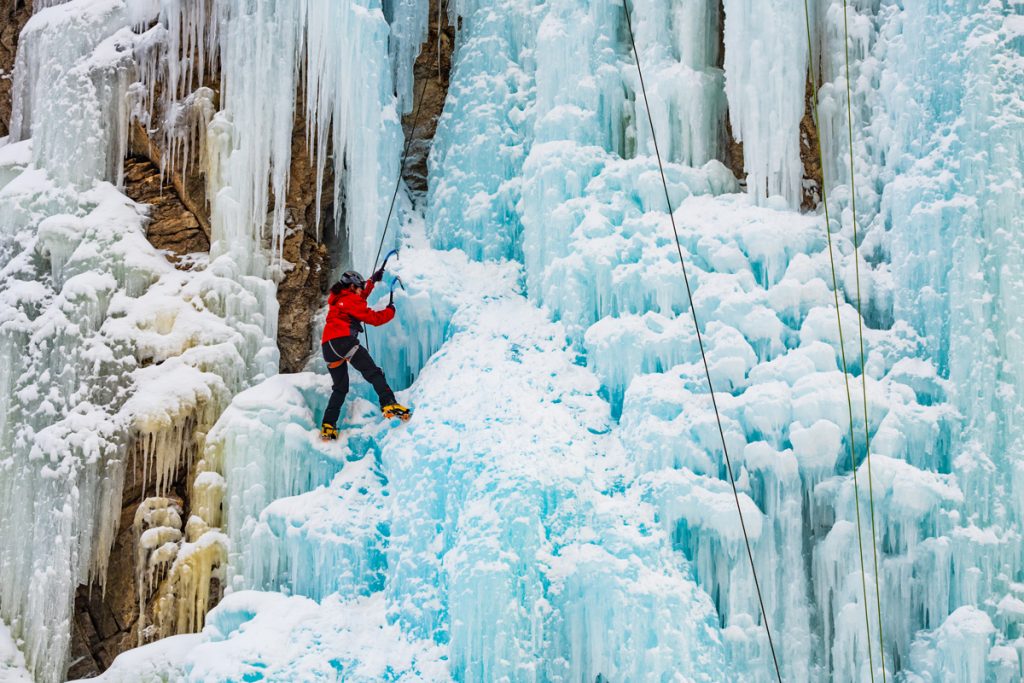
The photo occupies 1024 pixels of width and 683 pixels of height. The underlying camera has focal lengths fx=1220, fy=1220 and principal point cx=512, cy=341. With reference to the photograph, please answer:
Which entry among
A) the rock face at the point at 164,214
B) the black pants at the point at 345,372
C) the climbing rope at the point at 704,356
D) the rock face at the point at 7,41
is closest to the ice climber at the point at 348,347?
the black pants at the point at 345,372

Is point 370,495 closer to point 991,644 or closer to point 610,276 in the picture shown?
point 610,276

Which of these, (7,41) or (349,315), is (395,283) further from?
(7,41)

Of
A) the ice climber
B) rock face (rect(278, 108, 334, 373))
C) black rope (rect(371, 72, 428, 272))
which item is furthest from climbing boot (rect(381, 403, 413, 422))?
black rope (rect(371, 72, 428, 272))

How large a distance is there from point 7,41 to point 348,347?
195 inches

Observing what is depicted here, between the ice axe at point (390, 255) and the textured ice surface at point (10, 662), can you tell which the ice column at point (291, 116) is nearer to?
the ice axe at point (390, 255)

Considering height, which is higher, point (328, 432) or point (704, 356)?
A: point (704, 356)

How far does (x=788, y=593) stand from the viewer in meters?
7.25

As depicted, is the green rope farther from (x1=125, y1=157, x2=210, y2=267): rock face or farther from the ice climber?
(x1=125, y1=157, x2=210, y2=267): rock face

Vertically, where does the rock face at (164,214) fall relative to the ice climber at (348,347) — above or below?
above

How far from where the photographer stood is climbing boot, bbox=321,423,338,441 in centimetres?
823

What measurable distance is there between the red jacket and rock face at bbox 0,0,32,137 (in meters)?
4.35

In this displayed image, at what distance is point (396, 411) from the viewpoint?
8164 millimetres

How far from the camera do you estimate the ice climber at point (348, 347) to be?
321 inches

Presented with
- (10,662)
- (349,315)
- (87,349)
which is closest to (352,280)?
(349,315)
